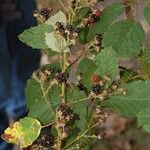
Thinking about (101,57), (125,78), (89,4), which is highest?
(89,4)

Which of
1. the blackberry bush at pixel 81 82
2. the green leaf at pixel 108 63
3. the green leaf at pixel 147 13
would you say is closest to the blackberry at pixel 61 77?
the blackberry bush at pixel 81 82

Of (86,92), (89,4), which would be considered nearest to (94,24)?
(89,4)

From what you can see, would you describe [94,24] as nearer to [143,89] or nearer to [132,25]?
[132,25]

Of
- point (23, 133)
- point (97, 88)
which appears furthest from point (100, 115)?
point (23, 133)

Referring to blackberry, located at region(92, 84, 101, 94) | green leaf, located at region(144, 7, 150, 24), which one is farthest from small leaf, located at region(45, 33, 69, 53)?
green leaf, located at region(144, 7, 150, 24)

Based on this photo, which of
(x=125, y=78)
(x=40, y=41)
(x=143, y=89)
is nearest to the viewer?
(x=143, y=89)

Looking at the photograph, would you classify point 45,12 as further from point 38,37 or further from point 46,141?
point 46,141

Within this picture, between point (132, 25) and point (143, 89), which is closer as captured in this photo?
point (143, 89)
